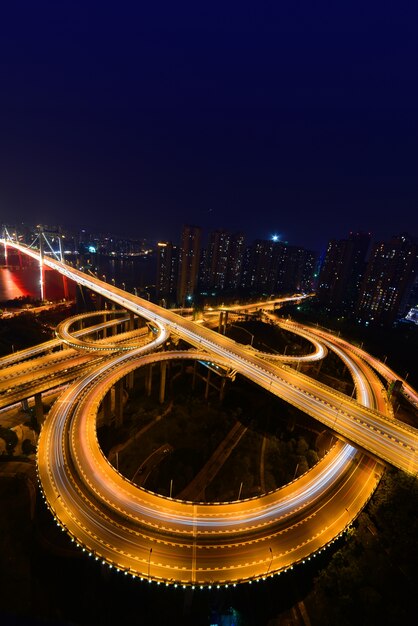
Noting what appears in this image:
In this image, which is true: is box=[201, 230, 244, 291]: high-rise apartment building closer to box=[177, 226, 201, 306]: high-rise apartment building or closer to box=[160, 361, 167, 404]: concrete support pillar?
box=[177, 226, 201, 306]: high-rise apartment building

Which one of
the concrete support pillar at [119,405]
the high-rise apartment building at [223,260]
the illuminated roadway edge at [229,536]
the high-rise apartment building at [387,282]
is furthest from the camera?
the high-rise apartment building at [223,260]

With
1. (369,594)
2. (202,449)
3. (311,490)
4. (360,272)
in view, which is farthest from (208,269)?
(369,594)

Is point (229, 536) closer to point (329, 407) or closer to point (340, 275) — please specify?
point (329, 407)

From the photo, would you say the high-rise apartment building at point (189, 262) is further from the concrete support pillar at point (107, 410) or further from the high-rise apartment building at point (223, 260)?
the concrete support pillar at point (107, 410)

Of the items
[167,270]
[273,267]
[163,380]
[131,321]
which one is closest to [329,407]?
[163,380]

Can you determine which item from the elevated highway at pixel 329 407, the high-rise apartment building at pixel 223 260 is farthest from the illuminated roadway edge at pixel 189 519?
the high-rise apartment building at pixel 223 260

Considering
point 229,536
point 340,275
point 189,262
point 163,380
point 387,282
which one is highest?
point 387,282
